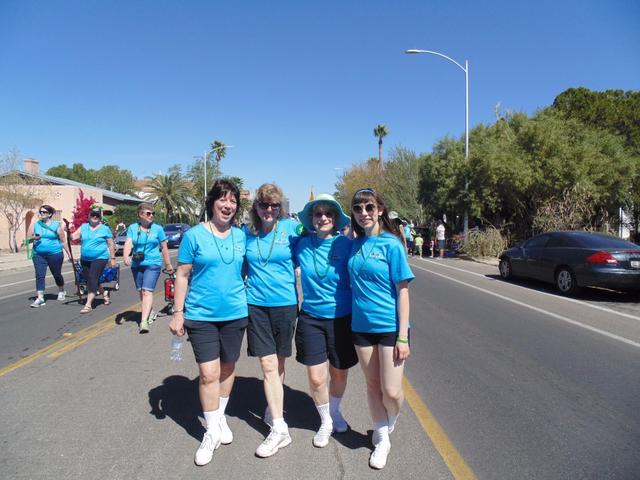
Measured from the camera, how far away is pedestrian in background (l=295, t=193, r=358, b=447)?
3.29 m

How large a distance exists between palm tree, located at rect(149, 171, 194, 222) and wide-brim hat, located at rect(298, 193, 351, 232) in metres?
47.6

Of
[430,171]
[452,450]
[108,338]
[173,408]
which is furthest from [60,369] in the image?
[430,171]

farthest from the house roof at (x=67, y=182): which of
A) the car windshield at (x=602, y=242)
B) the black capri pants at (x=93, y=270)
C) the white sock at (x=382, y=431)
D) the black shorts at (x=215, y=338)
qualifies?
the white sock at (x=382, y=431)

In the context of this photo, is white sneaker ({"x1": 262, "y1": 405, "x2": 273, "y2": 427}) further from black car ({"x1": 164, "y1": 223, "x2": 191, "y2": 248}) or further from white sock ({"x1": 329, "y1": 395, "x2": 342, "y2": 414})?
black car ({"x1": 164, "y1": 223, "x2": 191, "y2": 248})

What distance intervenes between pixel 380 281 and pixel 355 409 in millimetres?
1500

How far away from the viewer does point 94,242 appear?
803 centimetres

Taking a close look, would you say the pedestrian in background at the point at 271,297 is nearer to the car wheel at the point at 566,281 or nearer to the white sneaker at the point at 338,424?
the white sneaker at the point at 338,424

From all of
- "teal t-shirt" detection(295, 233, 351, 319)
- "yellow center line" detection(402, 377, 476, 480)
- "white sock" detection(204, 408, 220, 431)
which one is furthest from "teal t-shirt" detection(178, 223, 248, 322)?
"yellow center line" detection(402, 377, 476, 480)

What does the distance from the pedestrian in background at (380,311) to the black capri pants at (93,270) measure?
20.9 feet

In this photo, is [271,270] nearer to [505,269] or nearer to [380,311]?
[380,311]

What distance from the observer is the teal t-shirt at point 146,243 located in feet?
22.4

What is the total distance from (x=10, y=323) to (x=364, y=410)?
6.49 metres

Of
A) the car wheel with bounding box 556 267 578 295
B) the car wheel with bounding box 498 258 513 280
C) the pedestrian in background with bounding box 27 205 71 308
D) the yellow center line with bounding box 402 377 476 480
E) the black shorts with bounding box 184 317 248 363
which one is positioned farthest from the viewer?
the car wheel with bounding box 498 258 513 280

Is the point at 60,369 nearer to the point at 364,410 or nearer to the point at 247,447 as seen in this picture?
the point at 247,447
